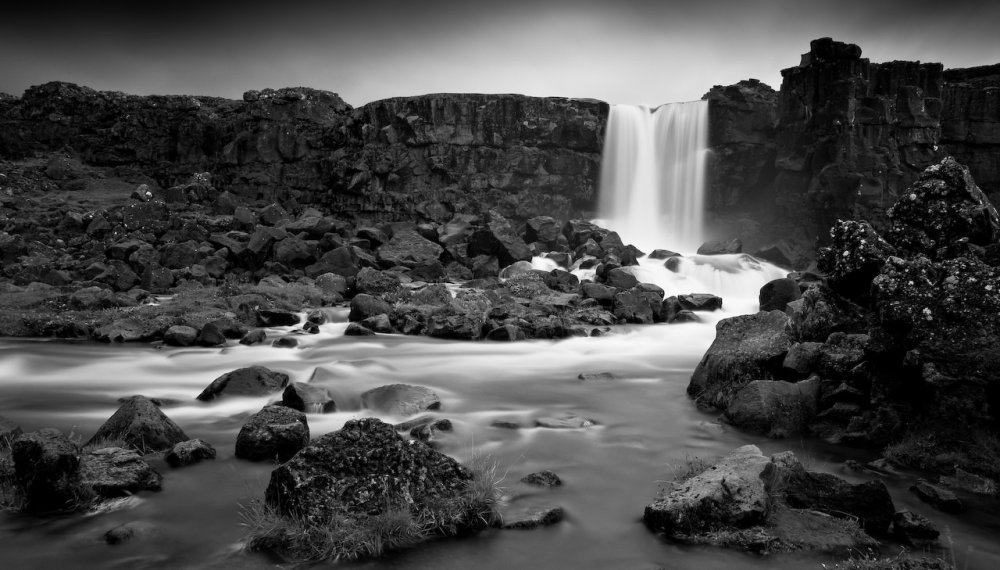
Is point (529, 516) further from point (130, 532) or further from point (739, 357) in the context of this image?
point (739, 357)

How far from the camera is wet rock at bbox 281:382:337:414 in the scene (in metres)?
11.1

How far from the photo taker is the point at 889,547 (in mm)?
6148

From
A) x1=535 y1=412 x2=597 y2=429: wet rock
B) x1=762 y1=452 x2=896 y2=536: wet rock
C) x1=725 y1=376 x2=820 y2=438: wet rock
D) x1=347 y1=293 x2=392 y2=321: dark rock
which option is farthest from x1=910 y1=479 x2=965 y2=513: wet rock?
x1=347 y1=293 x2=392 y2=321: dark rock

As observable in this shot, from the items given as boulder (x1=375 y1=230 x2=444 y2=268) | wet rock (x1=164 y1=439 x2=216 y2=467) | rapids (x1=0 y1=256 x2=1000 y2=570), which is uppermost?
boulder (x1=375 y1=230 x2=444 y2=268)

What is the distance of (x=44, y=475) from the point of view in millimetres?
6715

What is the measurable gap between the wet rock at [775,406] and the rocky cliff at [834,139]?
104 ft

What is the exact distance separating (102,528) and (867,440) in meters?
9.60

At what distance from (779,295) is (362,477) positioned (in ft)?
70.5

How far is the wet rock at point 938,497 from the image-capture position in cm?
715

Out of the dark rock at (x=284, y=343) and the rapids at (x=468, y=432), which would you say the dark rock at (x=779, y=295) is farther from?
the dark rock at (x=284, y=343)

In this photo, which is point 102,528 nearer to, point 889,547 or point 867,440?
point 889,547

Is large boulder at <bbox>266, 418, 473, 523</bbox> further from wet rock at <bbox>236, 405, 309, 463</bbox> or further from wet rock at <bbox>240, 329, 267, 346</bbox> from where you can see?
A: wet rock at <bbox>240, 329, 267, 346</bbox>

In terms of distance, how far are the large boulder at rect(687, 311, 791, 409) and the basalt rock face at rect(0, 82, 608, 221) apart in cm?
3644

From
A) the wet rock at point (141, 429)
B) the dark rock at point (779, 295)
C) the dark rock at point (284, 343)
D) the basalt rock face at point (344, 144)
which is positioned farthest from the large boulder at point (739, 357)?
the basalt rock face at point (344, 144)
